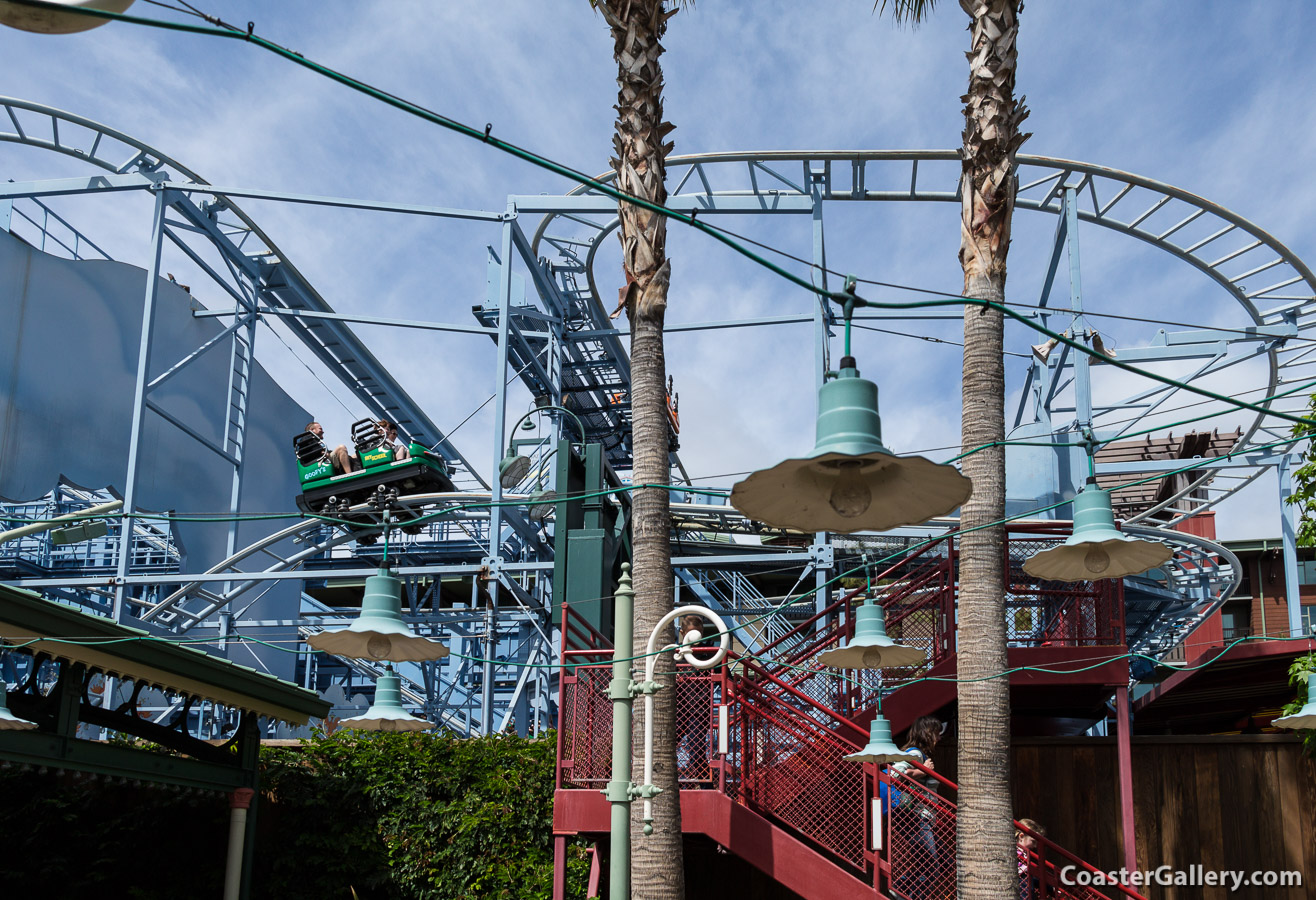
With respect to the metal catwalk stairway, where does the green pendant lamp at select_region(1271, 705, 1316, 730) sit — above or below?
above

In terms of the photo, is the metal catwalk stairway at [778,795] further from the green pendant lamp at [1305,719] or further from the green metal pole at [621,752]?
the green metal pole at [621,752]

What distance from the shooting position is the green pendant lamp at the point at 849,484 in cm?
475

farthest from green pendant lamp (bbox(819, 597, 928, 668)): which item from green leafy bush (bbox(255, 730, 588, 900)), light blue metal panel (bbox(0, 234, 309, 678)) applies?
light blue metal panel (bbox(0, 234, 309, 678))

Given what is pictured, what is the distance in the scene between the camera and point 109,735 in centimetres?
1920

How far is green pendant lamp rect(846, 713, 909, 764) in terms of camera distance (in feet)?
30.8

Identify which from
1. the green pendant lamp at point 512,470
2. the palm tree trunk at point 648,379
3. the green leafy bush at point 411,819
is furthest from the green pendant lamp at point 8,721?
the green pendant lamp at point 512,470

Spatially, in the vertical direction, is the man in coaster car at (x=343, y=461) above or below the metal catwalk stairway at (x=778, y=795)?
above

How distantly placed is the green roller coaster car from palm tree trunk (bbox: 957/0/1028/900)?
1451cm

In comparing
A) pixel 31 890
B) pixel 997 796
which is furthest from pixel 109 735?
pixel 997 796

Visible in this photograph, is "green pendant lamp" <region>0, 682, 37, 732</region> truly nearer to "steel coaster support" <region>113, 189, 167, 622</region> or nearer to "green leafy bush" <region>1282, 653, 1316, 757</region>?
"steel coaster support" <region>113, 189, 167, 622</region>

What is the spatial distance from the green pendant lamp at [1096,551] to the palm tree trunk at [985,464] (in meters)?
1.22

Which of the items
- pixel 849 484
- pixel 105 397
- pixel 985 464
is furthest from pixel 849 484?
pixel 105 397

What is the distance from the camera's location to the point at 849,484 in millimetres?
4953

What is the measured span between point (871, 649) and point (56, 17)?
7.53m
